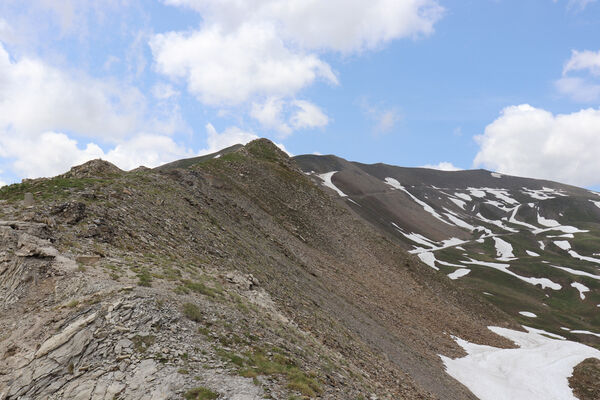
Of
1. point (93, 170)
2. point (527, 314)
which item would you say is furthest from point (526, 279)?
point (93, 170)

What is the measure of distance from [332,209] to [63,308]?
4594cm

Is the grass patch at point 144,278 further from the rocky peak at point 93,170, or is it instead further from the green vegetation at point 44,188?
the rocky peak at point 93,170

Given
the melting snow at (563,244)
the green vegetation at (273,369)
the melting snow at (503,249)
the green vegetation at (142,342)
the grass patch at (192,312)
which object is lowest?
the green vegetation at (142,342)

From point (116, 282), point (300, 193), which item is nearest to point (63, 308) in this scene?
point (116, 282)

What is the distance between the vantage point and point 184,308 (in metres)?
13.9

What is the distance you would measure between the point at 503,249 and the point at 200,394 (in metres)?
171

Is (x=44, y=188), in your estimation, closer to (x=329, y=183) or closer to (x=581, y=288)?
(x=581, y=288)

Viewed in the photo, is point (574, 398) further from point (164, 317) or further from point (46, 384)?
point (46, 384)

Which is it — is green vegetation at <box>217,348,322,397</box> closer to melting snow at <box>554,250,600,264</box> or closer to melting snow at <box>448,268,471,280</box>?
melting snow at <box>448,268,471,280</box>

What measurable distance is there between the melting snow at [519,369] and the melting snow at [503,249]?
11025 cm

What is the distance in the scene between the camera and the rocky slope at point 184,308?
11414 millimetres

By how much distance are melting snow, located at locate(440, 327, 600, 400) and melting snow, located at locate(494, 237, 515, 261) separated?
110252 mm

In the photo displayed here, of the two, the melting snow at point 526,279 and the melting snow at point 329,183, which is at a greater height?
the melting snow at point 329,183


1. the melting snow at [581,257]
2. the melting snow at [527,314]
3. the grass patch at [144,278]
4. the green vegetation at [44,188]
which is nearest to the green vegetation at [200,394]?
the grass patch at [144,278]
